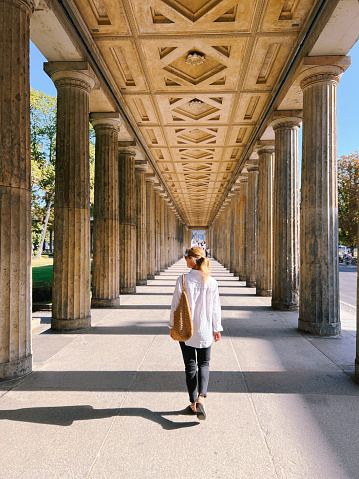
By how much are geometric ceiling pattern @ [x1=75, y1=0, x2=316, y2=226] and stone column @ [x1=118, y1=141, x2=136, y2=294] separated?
1.26 m

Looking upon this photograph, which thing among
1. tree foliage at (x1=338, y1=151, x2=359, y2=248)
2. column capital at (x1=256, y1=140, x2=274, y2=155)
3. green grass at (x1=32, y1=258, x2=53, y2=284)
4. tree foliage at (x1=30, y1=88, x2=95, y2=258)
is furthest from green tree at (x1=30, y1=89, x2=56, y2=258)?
tree foliage at (x1=338, y1=151, x2=359, y2=248)

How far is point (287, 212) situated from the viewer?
10.5 metres

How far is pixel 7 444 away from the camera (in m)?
3.38

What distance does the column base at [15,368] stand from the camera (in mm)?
4988

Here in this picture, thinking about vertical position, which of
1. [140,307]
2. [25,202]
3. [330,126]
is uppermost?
[330,126]

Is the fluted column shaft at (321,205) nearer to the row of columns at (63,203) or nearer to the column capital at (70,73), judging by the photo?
the column capital at (70,73)

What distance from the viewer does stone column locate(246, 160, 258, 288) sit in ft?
→ 54.2

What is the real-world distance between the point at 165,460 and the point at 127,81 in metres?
9.28

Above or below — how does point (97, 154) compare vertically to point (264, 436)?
above

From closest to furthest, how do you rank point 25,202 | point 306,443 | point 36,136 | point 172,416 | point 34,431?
point 306,443 → point 34,431 → point 172,416 → point 25,202 → point 36,136

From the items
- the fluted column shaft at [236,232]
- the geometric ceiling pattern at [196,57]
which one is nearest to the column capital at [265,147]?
the geometric ceiling pattern at [196,57]

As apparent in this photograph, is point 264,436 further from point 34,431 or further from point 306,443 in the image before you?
point 34,431

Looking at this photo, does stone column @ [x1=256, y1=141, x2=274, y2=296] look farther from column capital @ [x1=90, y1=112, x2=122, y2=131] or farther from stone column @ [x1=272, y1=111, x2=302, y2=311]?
column capital @ [x1=90, y1=112, x2=122, y2=131]

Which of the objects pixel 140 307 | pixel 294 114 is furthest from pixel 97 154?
pixel 294 114
